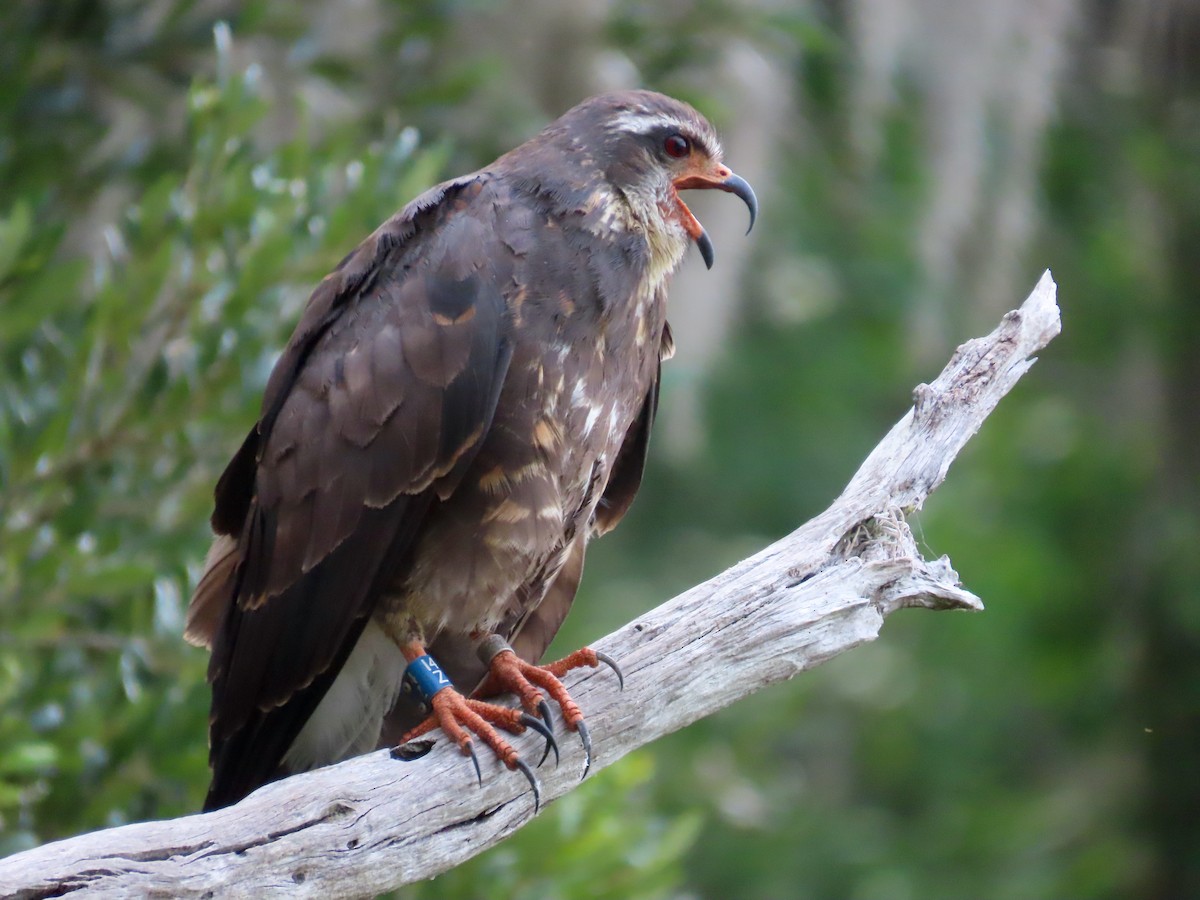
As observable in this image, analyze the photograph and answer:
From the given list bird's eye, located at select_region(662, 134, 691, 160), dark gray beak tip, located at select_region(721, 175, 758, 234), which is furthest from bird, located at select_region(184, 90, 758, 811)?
dark gray beak tip, located at select_region(721, 175, 758, 234)

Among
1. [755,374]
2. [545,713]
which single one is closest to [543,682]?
[545,713]

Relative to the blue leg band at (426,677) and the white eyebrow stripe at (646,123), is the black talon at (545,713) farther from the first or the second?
the white eyebrow stripe at (646,123)

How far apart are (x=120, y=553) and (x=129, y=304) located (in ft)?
2.15

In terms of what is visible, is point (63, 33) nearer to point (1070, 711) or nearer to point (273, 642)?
point (273, 642)

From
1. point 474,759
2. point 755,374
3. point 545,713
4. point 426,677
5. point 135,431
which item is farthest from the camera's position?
point 755,374

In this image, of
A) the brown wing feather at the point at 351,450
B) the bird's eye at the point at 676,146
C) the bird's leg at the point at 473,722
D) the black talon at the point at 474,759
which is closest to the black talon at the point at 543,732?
the bird's leg at the point at 473,722

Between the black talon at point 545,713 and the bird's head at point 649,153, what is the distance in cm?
107

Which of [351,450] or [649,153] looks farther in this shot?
[649,153]

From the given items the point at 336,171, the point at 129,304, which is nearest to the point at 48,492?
the point at 129,304

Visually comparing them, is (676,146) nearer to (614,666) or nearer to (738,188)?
(738,188)

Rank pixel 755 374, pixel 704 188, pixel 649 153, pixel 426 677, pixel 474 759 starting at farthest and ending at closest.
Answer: pixel 755 374 < pixel 704 188 < pixel 649 153 < pixel 426 677 < pixel 474 759

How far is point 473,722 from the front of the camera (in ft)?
9.56

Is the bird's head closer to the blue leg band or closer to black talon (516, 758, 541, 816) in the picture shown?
the blue leg band

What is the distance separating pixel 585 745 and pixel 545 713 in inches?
4.1
